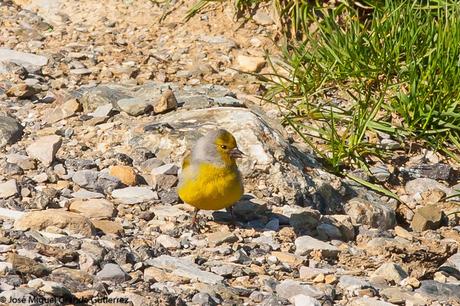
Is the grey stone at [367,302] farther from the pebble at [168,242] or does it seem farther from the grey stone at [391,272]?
the pebble at [168,242]

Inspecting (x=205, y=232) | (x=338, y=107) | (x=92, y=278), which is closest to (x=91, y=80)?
(x=338, y=107)

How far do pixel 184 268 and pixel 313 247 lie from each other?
1.04 meters

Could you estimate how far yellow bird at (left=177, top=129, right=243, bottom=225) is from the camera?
6.55 meters

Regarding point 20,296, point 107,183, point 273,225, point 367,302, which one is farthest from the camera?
point 107,183

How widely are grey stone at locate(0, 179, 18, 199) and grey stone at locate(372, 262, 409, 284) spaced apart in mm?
2427

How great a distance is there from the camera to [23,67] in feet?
30.5

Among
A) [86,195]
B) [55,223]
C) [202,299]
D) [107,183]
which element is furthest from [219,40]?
[202,299]

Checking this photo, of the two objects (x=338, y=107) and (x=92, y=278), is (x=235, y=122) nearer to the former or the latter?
(x=338, y=107)

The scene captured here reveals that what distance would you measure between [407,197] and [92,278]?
3.57 metres

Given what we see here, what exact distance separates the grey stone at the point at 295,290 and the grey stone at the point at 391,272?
578 mm

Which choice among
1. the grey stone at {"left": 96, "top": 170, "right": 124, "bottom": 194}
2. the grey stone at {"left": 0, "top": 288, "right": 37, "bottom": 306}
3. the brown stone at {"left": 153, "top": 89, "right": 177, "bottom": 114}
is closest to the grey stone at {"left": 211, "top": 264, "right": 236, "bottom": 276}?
the grey stone at {"left": 0, "top": 288, "right": 37, "bottom": 306}

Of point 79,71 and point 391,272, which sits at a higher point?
point 391,272

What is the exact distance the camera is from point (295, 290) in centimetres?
582

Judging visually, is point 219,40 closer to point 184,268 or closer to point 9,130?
point 9,130
